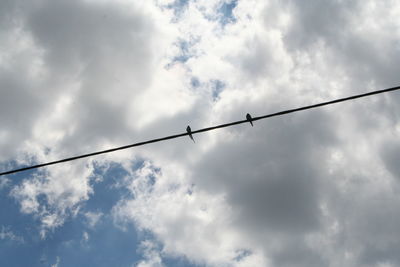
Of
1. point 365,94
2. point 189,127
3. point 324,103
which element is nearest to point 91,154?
point 189,127

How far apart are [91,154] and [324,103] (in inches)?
390

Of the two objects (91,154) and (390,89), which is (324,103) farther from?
(91,154)

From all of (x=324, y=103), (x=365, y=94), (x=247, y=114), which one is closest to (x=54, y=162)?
(x=247, y=114)

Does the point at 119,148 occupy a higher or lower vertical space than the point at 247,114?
lower

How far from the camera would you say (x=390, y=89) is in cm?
1205

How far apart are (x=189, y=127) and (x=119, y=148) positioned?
5.51 m

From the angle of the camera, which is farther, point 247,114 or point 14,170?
point 247,114

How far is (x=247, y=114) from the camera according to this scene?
53.4 feet

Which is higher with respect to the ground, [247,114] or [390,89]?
[247,114]

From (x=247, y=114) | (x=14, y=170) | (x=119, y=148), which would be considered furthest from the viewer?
(x=247, y=114)

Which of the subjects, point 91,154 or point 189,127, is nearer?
point 91,154

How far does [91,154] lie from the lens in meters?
12.5

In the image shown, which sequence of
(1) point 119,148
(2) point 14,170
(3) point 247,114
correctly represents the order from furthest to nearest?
(3) point 247,114 < (1) point 119,148 < (2) point 14,170

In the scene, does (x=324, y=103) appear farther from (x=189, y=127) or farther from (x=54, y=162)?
(x=54, y=162)
